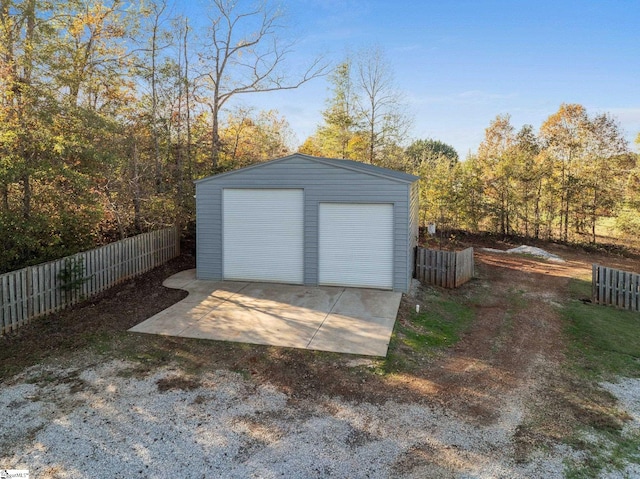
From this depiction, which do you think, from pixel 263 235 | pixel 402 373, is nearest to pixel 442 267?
pixel 263 235

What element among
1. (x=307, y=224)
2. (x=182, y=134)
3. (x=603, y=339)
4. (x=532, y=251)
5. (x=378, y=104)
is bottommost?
(x=603, y=339)

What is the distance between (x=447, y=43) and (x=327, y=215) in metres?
11.4

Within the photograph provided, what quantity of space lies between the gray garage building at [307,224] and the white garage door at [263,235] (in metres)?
0.03

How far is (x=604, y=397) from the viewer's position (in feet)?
15.4

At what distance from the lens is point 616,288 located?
874 cm

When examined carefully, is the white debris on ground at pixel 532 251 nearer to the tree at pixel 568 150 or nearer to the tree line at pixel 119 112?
the tree at pixel 568 150

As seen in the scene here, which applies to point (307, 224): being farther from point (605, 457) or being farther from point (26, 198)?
point (605, 457)

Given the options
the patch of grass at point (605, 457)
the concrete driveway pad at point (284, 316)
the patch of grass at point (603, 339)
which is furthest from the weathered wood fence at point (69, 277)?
the patch of grass at point (603, 339)

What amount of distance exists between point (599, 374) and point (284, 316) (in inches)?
197

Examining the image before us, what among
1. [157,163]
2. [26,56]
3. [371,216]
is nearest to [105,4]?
[157,163]

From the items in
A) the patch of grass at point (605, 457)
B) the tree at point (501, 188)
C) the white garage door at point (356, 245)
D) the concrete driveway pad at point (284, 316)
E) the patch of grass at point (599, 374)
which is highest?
the tree at point (501, 188)

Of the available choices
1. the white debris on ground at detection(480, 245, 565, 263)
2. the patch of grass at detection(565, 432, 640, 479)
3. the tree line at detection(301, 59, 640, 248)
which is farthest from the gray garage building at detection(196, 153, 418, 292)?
the tree line at detection(301, 59, 640, 248)

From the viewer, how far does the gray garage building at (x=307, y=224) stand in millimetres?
9250

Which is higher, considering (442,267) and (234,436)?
(442,267)
